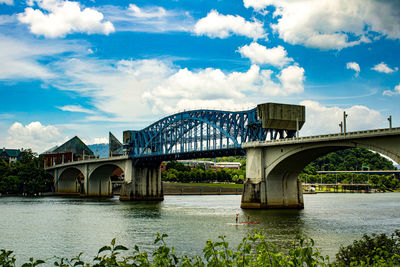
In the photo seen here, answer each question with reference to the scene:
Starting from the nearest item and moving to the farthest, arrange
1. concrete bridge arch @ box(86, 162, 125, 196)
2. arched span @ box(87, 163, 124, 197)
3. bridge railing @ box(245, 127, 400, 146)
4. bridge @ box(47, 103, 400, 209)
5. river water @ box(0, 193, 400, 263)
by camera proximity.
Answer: river water @ box(0, 193, 400, 263) → bridge railing @ box(245, 127, 400, 146) → bridge @ box(47, 103, 400, 209) → concrete bridge arch @ box(86, 162, 125, 196) → arched span @ box(87, 163, 124, 197)

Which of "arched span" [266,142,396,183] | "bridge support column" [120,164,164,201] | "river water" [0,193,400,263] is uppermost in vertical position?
"arched span" [266,142,396,183]

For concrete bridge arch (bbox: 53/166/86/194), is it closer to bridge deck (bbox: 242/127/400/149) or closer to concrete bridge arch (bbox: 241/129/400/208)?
concrete bridge arch (bbox: 241/129/400/208)

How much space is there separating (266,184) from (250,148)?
802 centimetres

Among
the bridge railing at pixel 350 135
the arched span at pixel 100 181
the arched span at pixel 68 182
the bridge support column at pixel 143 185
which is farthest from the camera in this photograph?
the arched span at pixel 68 182

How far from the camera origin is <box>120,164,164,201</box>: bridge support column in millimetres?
135250

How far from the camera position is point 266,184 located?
87875 mm

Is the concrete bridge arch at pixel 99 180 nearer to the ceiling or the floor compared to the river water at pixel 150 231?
nearer to the ceiling

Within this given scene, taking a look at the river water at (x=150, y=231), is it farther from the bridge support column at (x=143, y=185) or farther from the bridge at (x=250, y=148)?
the bridge support column at (x=143, y=185)

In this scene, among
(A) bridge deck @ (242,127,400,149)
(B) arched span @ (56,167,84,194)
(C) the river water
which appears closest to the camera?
(C) the river water

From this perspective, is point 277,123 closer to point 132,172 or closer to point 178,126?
point 178,126

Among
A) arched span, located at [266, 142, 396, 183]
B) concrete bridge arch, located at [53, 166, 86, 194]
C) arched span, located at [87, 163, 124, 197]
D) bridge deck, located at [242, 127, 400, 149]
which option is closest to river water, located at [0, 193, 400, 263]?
arched span, located at [266, 142, 396, 183]

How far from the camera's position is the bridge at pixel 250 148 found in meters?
76.7

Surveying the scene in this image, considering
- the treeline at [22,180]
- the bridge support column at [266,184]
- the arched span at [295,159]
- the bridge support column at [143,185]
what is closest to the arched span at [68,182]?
the treeline at [22,180]

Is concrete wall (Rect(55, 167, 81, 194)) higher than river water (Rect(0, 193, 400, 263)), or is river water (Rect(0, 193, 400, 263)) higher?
concrete wall (Rect(55, 167, 81, 194))
